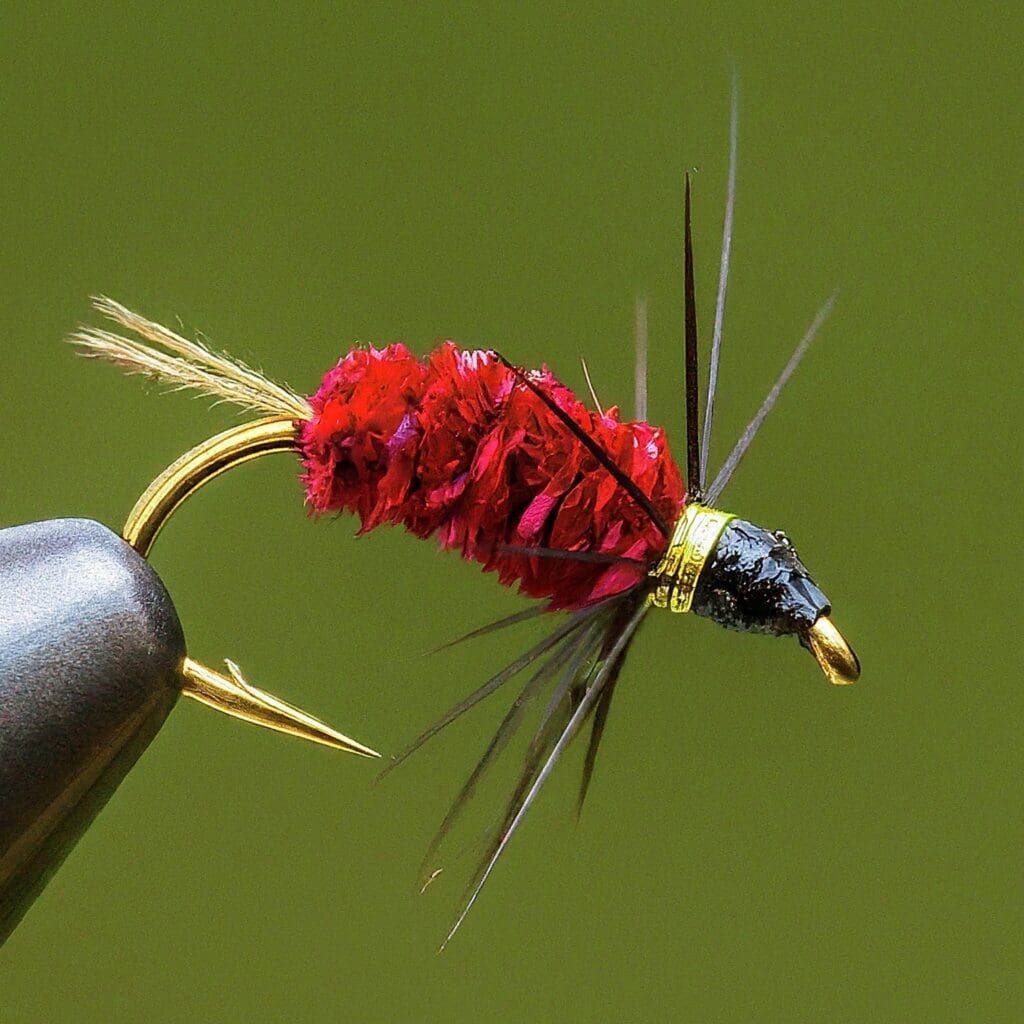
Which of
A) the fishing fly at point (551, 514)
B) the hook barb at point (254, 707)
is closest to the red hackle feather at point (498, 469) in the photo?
the fishing fly at point (551, 514)

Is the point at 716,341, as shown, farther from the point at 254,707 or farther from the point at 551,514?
the point at 254,707

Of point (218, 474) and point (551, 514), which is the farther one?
point (218, 474)

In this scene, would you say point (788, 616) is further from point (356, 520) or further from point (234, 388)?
point (234, 388)

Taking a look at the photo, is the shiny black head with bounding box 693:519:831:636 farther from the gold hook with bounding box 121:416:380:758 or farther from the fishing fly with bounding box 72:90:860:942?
the gold hook with bounding box 121:416:380:758

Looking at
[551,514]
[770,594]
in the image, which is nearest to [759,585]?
[770,594]

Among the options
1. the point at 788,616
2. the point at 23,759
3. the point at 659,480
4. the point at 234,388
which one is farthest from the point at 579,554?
the point at 23,759

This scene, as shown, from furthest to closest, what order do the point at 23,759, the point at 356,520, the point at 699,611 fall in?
the point at 356,520 → the point at 699,611 → the point at 23,759

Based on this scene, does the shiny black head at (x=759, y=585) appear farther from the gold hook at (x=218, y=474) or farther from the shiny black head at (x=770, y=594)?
the gold hook at (x=218, y=474)

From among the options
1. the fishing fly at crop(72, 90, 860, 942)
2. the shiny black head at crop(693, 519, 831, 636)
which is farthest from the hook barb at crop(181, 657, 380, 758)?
the shiny black head at crop(693, 519, 831, 636)
